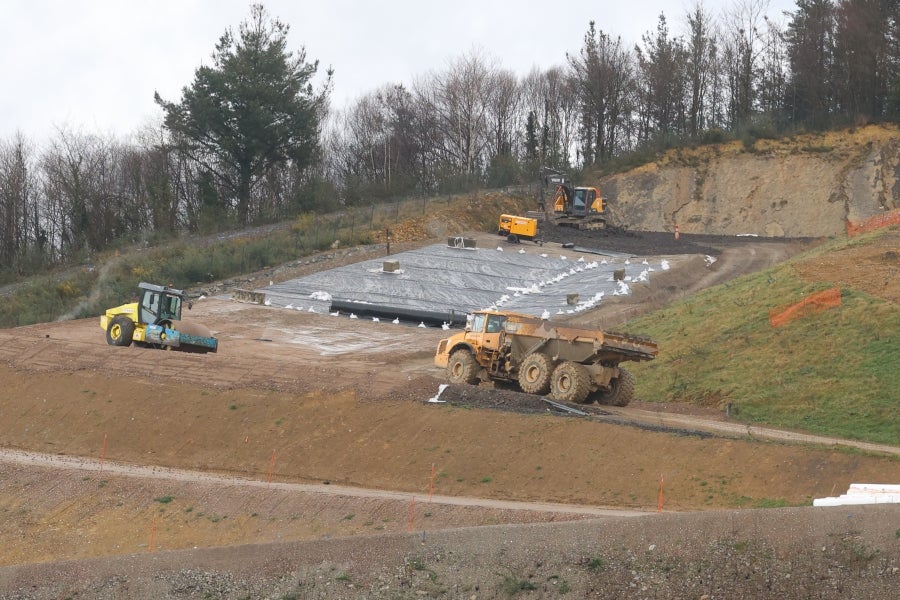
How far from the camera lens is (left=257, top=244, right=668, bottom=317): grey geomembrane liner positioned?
46156 millimetres

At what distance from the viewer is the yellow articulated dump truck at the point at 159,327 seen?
111 feet

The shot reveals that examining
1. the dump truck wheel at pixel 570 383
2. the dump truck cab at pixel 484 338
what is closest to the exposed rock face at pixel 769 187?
the dump truck cab at pixel 484 338

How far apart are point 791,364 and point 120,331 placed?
19.7 metres

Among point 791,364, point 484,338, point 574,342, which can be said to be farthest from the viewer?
point 791,364

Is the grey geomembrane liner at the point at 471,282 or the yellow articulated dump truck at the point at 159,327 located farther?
the grey geomembrane liner at the point at 471,282

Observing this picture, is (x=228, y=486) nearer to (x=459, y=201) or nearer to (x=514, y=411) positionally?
(x=514, y=411)

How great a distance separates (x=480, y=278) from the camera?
1982 inches

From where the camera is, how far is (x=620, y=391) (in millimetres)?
27047

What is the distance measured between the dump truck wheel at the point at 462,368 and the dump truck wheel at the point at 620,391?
3438mm

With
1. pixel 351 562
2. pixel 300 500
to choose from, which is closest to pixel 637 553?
pixel 351 562

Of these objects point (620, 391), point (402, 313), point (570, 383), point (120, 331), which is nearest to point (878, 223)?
point (402, 313)

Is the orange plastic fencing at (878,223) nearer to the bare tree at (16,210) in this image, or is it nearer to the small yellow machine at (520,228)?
the small yellow machine at (520,228)

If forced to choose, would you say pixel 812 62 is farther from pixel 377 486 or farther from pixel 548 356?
pixel 377 486

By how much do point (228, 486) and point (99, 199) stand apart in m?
61.9
